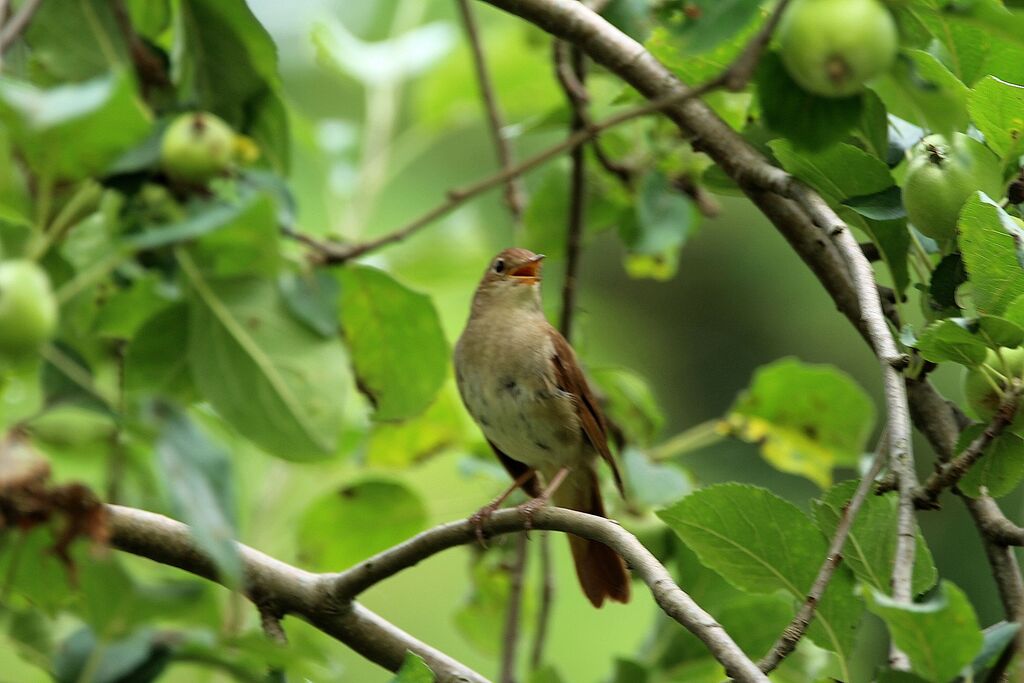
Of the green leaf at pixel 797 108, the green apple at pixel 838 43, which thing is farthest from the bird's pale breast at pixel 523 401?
the green apple at pixel 838 43

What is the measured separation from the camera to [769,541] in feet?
6.61

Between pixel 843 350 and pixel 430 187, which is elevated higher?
pixel 430 187

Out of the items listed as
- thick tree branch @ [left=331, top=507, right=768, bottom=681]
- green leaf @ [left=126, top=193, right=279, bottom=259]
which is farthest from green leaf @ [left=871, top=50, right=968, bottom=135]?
green leaf @ [left=126, top=193, right=279, bottom=259]

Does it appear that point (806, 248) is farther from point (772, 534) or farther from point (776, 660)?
point (776, 660)

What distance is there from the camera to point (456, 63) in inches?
179

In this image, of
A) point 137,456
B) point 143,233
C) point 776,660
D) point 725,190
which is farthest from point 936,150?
point 137,456

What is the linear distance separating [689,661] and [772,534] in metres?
0.93

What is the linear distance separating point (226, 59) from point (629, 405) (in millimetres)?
1680

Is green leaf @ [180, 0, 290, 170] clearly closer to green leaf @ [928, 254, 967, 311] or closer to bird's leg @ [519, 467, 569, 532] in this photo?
bird's leg @ [519, 467, 569, 532]

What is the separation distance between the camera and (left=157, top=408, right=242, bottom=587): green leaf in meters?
1.49

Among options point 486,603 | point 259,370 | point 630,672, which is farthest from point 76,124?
point 486,603

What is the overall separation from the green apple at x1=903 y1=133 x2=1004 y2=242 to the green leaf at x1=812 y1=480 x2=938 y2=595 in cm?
44

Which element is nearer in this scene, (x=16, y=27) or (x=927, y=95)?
(x=927, y=95)

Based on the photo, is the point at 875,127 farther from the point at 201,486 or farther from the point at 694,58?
the point at 201,486
